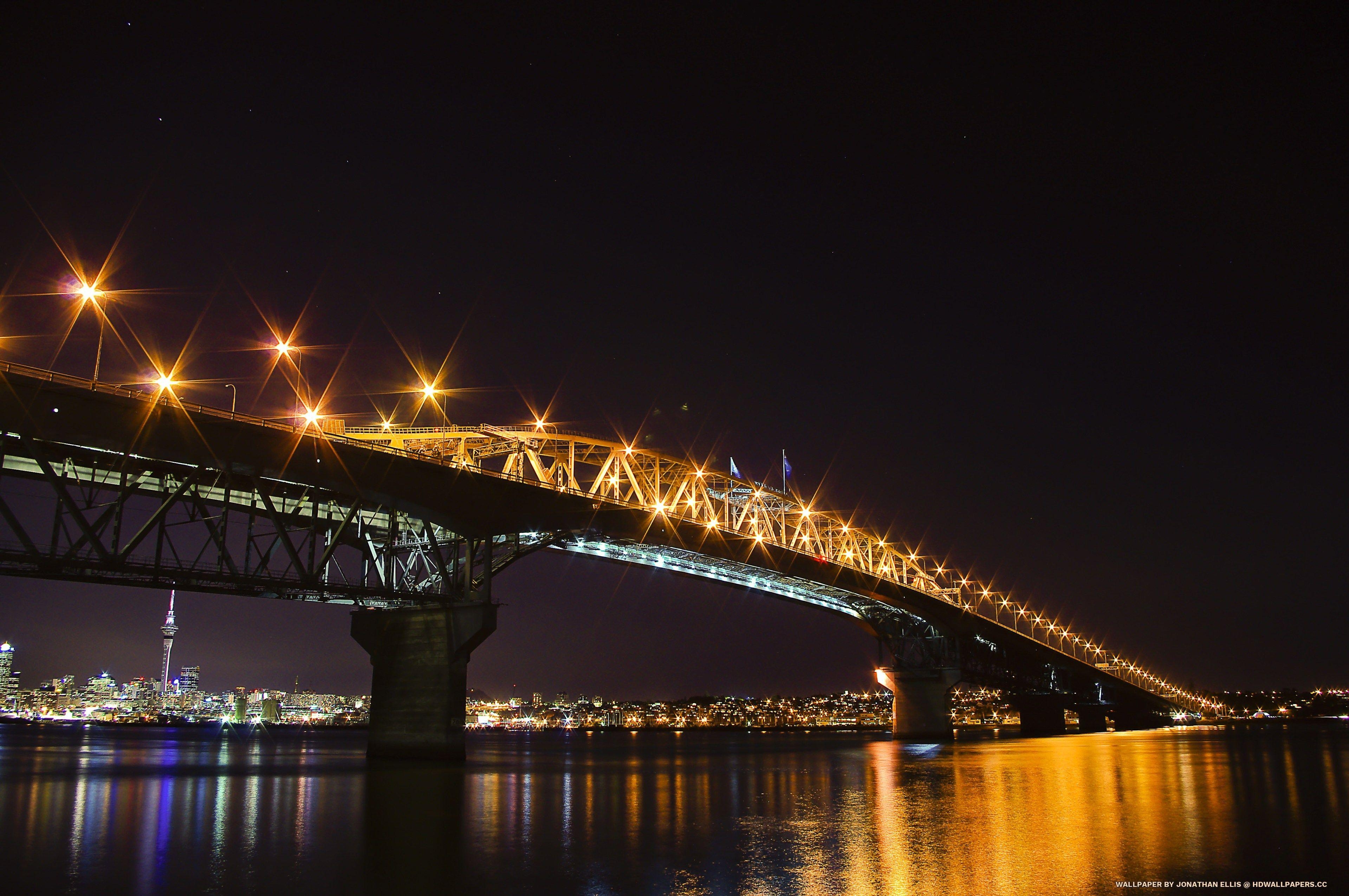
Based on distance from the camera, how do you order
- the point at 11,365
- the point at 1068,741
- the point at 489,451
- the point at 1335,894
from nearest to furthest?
the point at 1335,894 → the point at 11,365 → the point at 489,451 → the point at 1068,741

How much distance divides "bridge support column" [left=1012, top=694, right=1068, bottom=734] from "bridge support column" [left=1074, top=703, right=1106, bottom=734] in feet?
41.6

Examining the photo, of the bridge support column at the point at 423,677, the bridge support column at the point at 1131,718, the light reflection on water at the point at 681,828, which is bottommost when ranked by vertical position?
the bridge support column at the point at 1131,718

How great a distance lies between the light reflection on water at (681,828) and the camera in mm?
17547

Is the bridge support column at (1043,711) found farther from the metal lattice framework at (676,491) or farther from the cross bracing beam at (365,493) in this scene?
the cross bracing beam at (365,493)

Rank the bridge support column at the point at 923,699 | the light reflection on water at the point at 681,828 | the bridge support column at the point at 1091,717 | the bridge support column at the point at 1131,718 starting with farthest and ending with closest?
the bridge support column at the point at 1131,718
the bridge support column at the point at 1091,717
the bridge support column at the point at 923,699
the light reflection on water at the point at 681,828

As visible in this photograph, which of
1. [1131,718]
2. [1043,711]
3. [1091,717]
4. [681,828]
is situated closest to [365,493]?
[681,828]

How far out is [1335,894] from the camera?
15.9 meters

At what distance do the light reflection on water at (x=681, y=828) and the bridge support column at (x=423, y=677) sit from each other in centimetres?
290

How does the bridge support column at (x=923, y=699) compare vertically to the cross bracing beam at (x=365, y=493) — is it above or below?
below

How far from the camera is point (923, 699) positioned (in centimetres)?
10788

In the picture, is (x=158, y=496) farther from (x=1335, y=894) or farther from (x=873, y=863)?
(x=1335, y=894)

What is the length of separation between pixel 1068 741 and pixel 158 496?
87.1 metres

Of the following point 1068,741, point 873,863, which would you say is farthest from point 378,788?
point 1068,741

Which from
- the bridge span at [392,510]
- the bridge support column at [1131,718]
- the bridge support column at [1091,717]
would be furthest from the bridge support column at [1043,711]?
the bridge span at [392,510]
